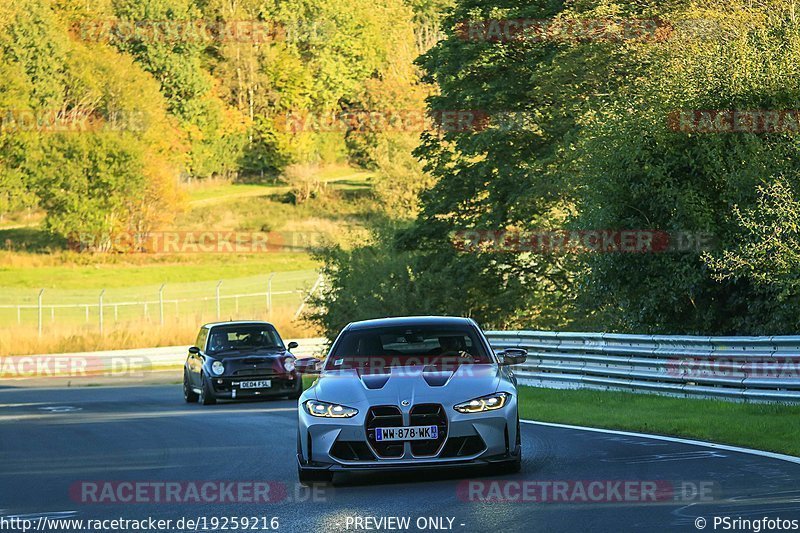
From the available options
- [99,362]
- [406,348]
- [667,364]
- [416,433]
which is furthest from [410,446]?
[99,362]

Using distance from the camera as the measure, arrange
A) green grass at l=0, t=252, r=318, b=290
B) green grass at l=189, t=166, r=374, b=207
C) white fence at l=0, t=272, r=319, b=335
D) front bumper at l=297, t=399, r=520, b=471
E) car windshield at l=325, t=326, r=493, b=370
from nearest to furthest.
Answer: front bumper at l=297, t=399, r=520, b=471 < car windshield at l=325, t=326, r=493, b=370 < white fence at l=0, t=272, r=319, b=335 < green grass at l=0, t=252, r=318, b=290 < green grass at l=189, t=166, r=374, b=207

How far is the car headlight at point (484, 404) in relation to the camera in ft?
38.5

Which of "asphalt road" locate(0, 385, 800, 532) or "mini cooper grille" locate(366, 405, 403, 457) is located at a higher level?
"mini cooper grille" locate(366, 405, 403, 457)

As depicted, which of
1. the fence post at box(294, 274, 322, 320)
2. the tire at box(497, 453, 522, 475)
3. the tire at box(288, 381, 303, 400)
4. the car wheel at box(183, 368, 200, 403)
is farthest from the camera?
the fence post at box(294, 274, 322, 320)

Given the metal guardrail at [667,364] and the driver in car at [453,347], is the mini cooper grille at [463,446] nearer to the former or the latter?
the driver in car at [453,347]

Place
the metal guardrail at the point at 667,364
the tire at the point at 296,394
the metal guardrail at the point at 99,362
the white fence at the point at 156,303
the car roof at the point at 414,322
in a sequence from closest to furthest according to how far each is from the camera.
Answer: the car roof at the point at 414,322
the metal guardrail at the point at 667,364
the tire at the point at 296,394
the metal guardrail at the point at 99,362
the white fence at the point at 156,303

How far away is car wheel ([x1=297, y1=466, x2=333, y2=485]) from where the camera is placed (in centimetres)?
1207

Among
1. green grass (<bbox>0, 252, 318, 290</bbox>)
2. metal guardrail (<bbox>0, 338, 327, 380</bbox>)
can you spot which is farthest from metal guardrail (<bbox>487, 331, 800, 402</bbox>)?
green grass (<bbox>0, 252, 318, 290</bbox>)

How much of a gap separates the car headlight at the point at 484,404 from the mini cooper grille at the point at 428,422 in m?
0.16

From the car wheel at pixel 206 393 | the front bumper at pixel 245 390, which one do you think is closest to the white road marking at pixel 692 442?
the front bumper at pixel 245 390

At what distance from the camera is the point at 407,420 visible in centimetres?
1165

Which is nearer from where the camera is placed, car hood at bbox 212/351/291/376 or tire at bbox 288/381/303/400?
car hood at bbox 212/351/291/376

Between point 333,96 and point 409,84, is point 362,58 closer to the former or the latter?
point 333,96

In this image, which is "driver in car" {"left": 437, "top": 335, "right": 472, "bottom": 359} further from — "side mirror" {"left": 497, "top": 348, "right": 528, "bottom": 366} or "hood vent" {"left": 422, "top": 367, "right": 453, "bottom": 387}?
"hood vent" {"left": 422, "top": 367, "right": 453, "bottom": 387}
